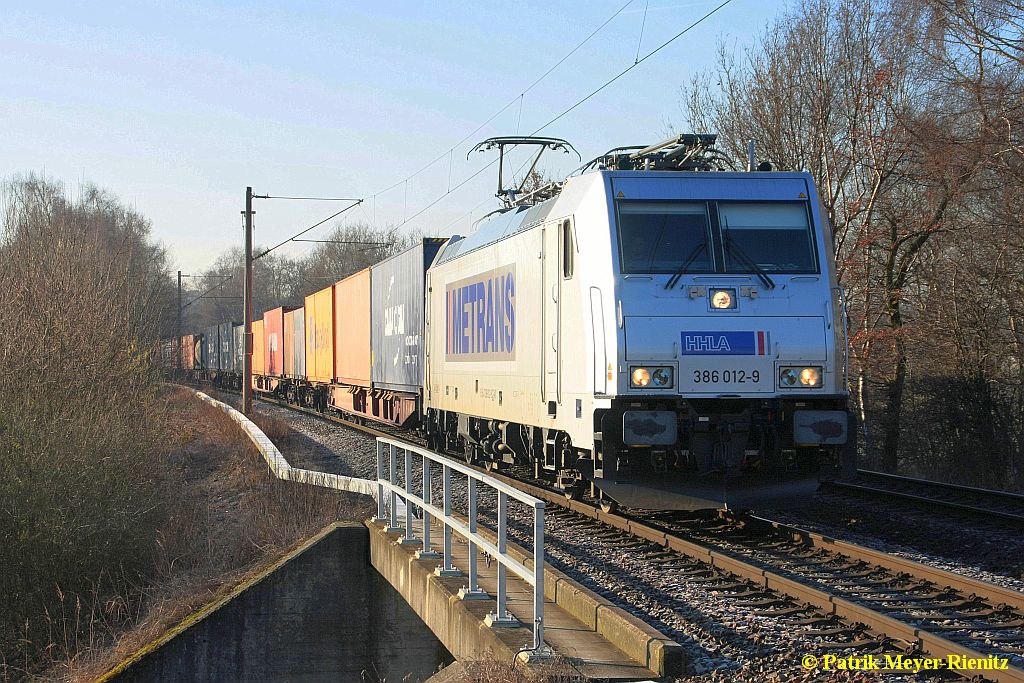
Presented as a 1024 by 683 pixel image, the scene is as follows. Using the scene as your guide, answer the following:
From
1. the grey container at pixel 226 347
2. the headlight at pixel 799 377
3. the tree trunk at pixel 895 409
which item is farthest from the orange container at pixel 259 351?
the headlight at pixel 799 377

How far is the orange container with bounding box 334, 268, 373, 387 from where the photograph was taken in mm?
25203

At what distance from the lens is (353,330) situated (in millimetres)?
26906

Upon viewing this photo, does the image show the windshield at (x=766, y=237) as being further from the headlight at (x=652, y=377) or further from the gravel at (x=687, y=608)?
the gravel at (x=687, y=608)

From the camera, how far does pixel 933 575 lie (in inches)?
304

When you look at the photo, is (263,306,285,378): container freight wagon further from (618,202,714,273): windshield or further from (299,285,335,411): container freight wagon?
(618,202,714,273): windshield

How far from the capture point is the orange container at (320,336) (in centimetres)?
3045

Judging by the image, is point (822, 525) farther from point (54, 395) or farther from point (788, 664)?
point (54, 395)

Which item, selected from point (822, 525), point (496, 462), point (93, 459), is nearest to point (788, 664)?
Result: point (822, 525)

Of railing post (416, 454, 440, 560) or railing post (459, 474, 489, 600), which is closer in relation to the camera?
railing post (459, 474, 489, 600)

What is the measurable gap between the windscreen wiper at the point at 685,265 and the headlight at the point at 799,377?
121cm

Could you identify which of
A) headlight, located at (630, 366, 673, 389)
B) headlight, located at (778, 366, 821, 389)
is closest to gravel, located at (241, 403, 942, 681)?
headlight, located at (630, 366, 673, 389)

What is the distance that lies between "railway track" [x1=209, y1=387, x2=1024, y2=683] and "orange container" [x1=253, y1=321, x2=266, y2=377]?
37.1 m

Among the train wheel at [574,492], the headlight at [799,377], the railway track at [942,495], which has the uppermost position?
the headlight at [799,377]

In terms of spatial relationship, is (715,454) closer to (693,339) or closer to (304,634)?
(693,339)
